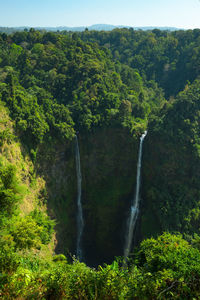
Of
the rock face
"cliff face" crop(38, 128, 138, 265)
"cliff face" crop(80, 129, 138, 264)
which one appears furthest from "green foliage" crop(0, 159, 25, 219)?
"cliff face" crop(80, 129, 138, 264)

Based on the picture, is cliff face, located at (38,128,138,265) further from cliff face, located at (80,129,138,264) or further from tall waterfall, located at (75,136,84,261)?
tall waterfall, located at (75,136,84,261)

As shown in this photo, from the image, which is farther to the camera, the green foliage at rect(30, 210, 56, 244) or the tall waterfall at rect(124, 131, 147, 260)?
the tall waterfall at rect(124, 131, 147, 260)

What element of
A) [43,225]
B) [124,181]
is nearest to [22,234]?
[43,225]

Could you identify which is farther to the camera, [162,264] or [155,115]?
[155,115]

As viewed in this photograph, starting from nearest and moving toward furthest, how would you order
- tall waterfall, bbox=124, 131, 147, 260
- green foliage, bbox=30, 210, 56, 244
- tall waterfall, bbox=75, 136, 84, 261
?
green foliage, bbox=30, 210, 56, 244 < tall waterfall, bbox=124, 131, 147, 260 < tall waterfall, bbox=75, 136, 84, 261

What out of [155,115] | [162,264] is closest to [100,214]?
[155,115]

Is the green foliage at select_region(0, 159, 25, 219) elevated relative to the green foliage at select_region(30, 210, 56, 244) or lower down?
elevated

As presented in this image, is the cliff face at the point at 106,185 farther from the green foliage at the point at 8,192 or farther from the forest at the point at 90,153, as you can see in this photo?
the green foliage at the point at 8,192

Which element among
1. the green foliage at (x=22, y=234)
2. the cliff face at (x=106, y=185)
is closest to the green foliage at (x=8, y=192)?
the green foliage at (x=22, y=234)

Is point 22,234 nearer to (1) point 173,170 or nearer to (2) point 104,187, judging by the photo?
(2) point 104,187

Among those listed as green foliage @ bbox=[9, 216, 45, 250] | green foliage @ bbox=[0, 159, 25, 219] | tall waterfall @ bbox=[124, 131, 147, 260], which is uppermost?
green foliage @ bbox=[0, 159, 25, 219]

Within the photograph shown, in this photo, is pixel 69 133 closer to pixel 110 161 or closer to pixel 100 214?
pixel 110 161
